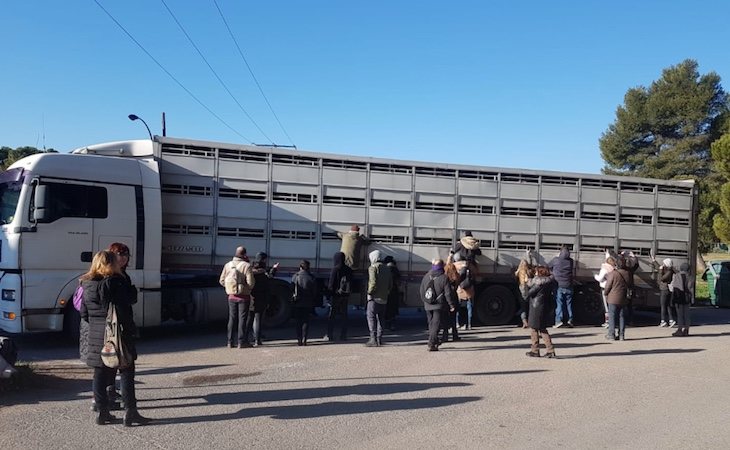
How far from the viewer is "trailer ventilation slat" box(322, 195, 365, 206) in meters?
12.4

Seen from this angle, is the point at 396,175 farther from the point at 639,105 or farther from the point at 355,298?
the point at 639,105

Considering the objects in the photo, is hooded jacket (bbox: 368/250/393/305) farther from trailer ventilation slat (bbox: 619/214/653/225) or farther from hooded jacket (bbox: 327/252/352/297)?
trailer ventilation slat (bbox: 619/214/653/225)

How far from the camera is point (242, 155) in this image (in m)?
11.9

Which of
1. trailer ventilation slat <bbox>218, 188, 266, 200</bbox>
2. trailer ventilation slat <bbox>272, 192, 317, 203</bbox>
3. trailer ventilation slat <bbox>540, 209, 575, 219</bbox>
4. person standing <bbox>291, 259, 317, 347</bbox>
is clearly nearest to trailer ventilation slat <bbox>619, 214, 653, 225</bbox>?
trailer ventilation slat <bbox>540, 209, 575, 219</bbox>

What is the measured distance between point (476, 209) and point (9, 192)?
29.5 feet

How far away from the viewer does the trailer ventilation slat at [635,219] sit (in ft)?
46.1

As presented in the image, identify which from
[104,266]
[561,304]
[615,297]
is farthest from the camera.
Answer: [561,304]

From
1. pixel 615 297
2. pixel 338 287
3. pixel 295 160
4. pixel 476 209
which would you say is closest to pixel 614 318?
pixel 615 297

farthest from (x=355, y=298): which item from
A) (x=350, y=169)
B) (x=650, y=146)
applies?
(x=650, y=146)

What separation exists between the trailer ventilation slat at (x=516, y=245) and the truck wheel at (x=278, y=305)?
485cm

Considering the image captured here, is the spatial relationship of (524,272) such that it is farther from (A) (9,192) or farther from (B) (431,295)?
(A) (9,192)

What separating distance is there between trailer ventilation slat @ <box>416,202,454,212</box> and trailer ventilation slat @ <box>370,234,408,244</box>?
0.75 m

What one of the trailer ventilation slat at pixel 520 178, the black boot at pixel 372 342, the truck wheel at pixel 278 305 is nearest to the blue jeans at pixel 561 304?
the trailer ventilation slat at pixel 520 178

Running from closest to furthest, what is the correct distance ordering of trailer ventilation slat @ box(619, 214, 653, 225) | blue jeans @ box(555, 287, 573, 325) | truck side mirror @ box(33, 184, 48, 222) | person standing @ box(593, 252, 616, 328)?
truck side mirror @ box(33, 184, 48, 222)
person standing @ box(593, 252, 616, 328)
blue jeans @ box(555, 287, 573, 325)
trailer ventilation slat @ box(619, 214, 653, 225)
